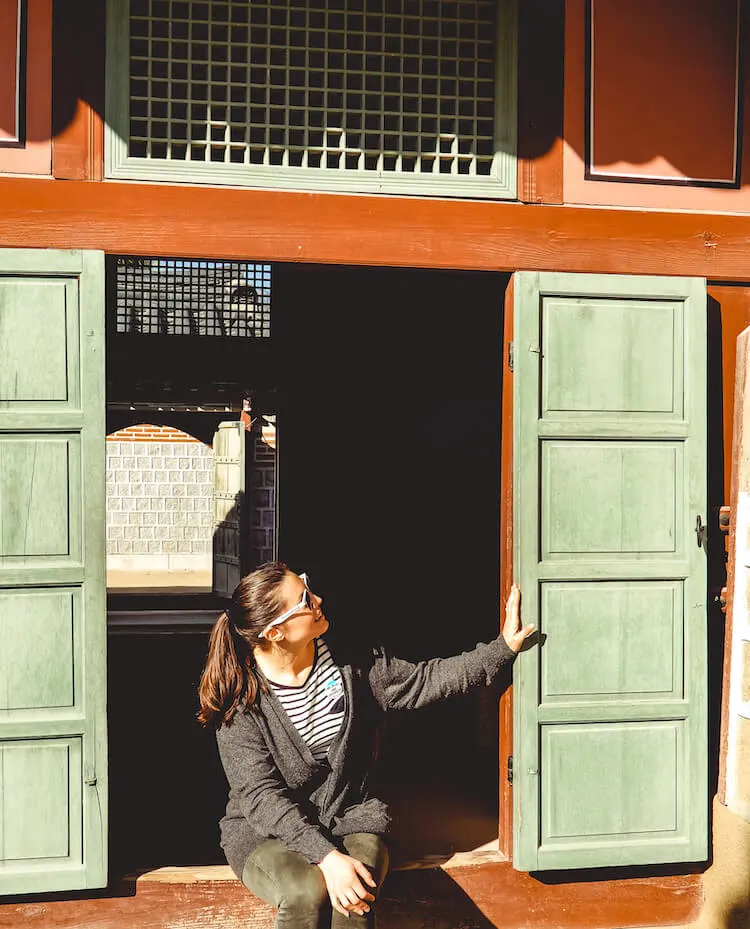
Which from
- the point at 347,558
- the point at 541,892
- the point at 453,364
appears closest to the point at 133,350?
the point at 347,558

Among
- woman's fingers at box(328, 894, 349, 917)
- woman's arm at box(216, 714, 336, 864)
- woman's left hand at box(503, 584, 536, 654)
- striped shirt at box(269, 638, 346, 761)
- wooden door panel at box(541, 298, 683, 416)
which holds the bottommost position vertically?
woman's fingers at box(328, 894, 349, 917)

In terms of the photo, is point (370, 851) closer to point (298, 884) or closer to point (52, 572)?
point (298, 884)

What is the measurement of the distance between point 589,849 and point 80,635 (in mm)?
1948

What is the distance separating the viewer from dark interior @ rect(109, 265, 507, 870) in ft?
15.3

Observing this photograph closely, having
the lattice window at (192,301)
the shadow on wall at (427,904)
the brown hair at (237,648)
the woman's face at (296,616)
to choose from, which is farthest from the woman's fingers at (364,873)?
the lattice window at (192,301)

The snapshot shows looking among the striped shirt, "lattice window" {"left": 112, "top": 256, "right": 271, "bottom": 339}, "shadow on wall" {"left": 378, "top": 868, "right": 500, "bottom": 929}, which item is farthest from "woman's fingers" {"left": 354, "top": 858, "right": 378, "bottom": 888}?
"lattice window" {"left": 112, "top": 256, "right": 271, "bottom": 339}

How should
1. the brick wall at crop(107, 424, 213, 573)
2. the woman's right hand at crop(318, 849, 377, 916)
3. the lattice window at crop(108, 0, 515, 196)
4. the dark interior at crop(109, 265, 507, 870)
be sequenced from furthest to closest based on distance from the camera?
the brick wall at crop(107, 424, 213, 573) < the dark interior at crop(109, 265, 507, 870) < the lattice window at crop(108, 0, 515, 196) < the woman's right hand at crop(318, 849, 377, 916)

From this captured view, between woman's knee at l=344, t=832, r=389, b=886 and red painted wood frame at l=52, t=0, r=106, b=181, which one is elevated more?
red painted wood frame at l=52, t=0, r=106, b=181

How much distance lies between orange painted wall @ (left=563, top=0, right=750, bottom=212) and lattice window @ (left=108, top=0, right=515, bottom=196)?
0.27m

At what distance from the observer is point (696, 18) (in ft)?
12.3

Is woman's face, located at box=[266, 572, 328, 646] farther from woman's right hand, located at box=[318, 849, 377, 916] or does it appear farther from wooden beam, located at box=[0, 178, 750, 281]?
wooden beam, located at box=[0, 178, 750, 281]

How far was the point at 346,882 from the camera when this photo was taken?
274cm

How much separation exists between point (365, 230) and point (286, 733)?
175 cm

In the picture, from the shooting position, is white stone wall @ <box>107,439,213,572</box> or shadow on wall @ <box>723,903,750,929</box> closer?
shadow on wall @ <box>723,903,750,929</box>
